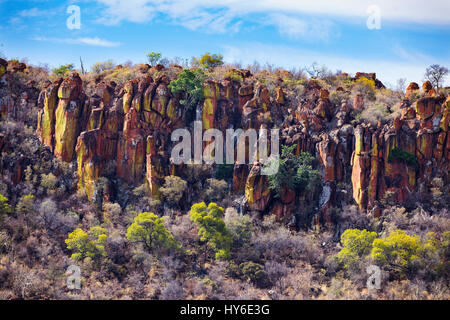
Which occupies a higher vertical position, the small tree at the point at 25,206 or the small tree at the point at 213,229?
the small tree at the point at 25,206

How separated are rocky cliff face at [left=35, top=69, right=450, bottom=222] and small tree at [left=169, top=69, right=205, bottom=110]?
2.63ft

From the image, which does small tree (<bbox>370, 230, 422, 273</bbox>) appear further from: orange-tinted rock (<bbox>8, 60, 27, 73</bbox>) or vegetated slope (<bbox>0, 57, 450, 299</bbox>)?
orange-tinted rock (<bbox>8, 60, 27, 73</bbox>)

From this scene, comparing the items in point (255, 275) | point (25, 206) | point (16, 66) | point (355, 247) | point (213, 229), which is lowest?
point (255, 275)

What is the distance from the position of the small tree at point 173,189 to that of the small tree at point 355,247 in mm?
16587

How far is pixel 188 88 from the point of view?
46.9m

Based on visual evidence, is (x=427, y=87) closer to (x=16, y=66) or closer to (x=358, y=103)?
(x=358, y=103)

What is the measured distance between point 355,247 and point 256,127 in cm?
1781

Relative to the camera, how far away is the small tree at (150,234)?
3562 centimetres

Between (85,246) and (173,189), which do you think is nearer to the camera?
(85,246)

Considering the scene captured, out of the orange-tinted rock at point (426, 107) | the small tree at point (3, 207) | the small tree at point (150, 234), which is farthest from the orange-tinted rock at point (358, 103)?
the small tree at point (3, 207)

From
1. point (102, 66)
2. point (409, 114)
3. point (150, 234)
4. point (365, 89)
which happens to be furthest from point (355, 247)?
point (102, 66)

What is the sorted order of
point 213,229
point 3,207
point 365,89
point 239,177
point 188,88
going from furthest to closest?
point 365,89 → point 188,88 → point 239,177 → point 3,207 → point 213,229

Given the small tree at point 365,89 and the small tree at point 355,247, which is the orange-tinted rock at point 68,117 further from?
the small tree at point 365,89

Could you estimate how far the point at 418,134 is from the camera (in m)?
40.8
